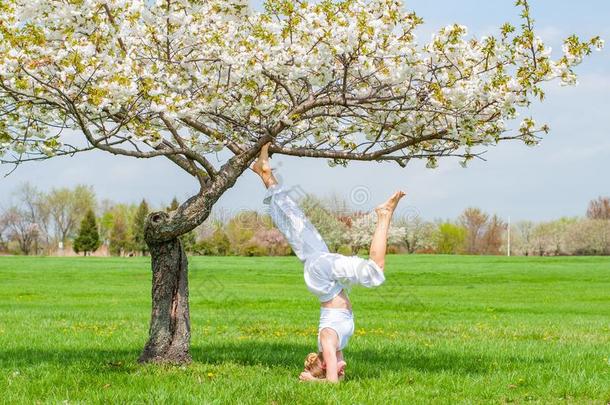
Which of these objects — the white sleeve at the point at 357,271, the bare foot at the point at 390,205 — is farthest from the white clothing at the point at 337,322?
the bare foot at the point at 390,205

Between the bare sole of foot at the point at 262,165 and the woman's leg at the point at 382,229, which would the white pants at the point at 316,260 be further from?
the bare sole of foot at the point at 262,165

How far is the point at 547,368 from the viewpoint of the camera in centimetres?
1097

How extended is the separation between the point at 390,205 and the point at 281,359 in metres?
3.42

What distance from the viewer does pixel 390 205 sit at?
9.05 meters

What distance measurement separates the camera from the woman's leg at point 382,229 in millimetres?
8859

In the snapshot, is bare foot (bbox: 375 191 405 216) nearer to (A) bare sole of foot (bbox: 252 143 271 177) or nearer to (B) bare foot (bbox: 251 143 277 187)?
(B) bare foot (bbox: 251 143 277 187)

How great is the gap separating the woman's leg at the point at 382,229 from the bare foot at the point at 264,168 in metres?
1.41

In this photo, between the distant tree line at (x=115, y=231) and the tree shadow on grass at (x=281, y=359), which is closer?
the tree shadow on grass at (x=281, y=359)

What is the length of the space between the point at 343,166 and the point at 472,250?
331ft

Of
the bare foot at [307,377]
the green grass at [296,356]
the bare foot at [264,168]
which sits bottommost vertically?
the green grass at [296,356]

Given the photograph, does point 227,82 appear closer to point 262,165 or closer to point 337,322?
point 262,165

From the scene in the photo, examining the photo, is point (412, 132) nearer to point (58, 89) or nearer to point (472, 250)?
point (58, 89)

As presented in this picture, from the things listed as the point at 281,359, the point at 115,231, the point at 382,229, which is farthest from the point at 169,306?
the point at 115,231

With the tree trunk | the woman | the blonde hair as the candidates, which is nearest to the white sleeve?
the woman
